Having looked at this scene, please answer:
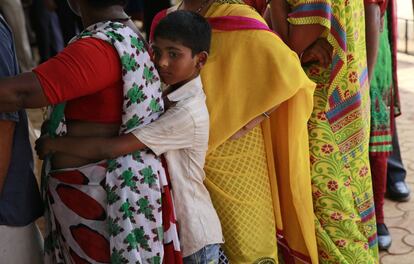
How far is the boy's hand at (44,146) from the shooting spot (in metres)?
1.86

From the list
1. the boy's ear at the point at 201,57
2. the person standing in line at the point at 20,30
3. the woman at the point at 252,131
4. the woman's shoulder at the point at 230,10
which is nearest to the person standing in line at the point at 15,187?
the boy's ear at the point at 201,57

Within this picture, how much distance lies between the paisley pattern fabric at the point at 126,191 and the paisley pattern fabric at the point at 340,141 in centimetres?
95

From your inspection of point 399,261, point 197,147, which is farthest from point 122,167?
point 399,261

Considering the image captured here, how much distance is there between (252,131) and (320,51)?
0.47 meters

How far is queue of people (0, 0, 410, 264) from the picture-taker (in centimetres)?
Answer: 179

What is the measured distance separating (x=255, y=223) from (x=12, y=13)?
3980mm

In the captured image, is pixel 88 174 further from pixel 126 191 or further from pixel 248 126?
pixel 248 126

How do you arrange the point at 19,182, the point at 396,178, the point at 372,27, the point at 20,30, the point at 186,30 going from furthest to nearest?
the point at 20,30 < the point at 396,178 < the point at 372,27 < the point at 186,30 < the point at 19,182

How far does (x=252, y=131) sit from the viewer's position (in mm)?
2381

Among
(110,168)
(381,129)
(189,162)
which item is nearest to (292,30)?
(189,162)

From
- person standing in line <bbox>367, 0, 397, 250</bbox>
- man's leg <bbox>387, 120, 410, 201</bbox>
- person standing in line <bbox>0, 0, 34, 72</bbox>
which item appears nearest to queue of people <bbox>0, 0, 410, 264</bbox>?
person standing in line <bbox>367, 0, 397, 250</bbox>

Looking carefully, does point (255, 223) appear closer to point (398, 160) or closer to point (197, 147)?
point (197, 147)

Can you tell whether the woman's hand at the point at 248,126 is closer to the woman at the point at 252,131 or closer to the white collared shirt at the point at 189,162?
the woman at the point at 252,131

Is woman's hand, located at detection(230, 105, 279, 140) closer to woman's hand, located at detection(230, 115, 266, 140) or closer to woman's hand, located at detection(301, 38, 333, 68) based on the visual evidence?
woman's hand, located at detection(230, 115, 266, 140)
